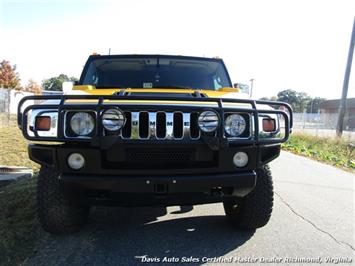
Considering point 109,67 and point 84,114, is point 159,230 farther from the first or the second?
point 109,67

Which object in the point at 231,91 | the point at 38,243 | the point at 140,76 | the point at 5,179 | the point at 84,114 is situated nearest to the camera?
the point at 84,114

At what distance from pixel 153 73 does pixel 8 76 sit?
5149 centimetres

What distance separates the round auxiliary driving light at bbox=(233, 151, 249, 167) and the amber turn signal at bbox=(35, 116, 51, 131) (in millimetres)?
1522

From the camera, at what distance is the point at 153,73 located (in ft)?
13.8

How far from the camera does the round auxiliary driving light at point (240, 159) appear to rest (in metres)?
2.70

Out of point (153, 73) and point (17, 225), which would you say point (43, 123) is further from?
point (153, 73)

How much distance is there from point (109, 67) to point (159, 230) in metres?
2.17

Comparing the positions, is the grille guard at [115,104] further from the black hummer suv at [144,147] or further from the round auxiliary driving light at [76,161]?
the round auxiliary driving light at [76,161]

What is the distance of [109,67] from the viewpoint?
429 centimetres

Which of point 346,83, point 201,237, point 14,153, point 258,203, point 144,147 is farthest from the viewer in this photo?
point 346,83

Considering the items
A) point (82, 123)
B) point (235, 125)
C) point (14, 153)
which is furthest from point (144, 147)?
point (14, 153)

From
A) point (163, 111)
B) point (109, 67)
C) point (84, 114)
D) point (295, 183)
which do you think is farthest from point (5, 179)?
point (295, 183)

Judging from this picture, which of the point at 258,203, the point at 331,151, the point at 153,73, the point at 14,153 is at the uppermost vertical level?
the point at 153,73

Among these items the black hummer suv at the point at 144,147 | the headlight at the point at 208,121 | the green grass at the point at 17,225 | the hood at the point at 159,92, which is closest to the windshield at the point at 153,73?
the hood at the point at 159,92
